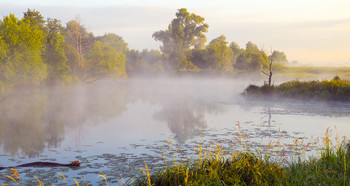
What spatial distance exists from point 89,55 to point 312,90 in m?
39.9

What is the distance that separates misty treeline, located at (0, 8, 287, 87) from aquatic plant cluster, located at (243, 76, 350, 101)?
17.9 feet

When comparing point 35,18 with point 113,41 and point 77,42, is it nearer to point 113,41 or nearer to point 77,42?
point 77,42

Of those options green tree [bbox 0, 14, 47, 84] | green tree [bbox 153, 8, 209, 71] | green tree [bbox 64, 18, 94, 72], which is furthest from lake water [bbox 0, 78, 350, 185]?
green tree [bbox 153, 8, 209, 71]

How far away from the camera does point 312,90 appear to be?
3325 centimetres

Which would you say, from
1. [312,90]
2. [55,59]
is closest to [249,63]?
[55,59]

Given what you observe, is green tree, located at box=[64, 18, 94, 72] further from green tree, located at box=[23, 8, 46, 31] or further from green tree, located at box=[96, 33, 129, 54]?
green tree, located at box=[96, 33, 129, 54]

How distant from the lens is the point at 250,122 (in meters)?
19.1

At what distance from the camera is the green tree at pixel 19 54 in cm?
4388

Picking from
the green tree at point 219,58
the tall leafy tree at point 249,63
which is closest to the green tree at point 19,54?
the tall leafy tree at point 249,63

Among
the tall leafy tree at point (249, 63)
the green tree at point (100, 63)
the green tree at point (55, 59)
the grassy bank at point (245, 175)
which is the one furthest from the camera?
the tall leafy tree at point (249, 63)

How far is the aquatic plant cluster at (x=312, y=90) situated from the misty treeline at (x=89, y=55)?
5449mm

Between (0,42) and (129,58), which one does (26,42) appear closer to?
(0,42)

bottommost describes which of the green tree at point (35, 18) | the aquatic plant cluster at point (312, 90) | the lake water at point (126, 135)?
the lake water at point (126, 135)

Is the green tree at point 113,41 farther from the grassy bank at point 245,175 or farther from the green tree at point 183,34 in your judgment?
the grassy bank at point 245,175
